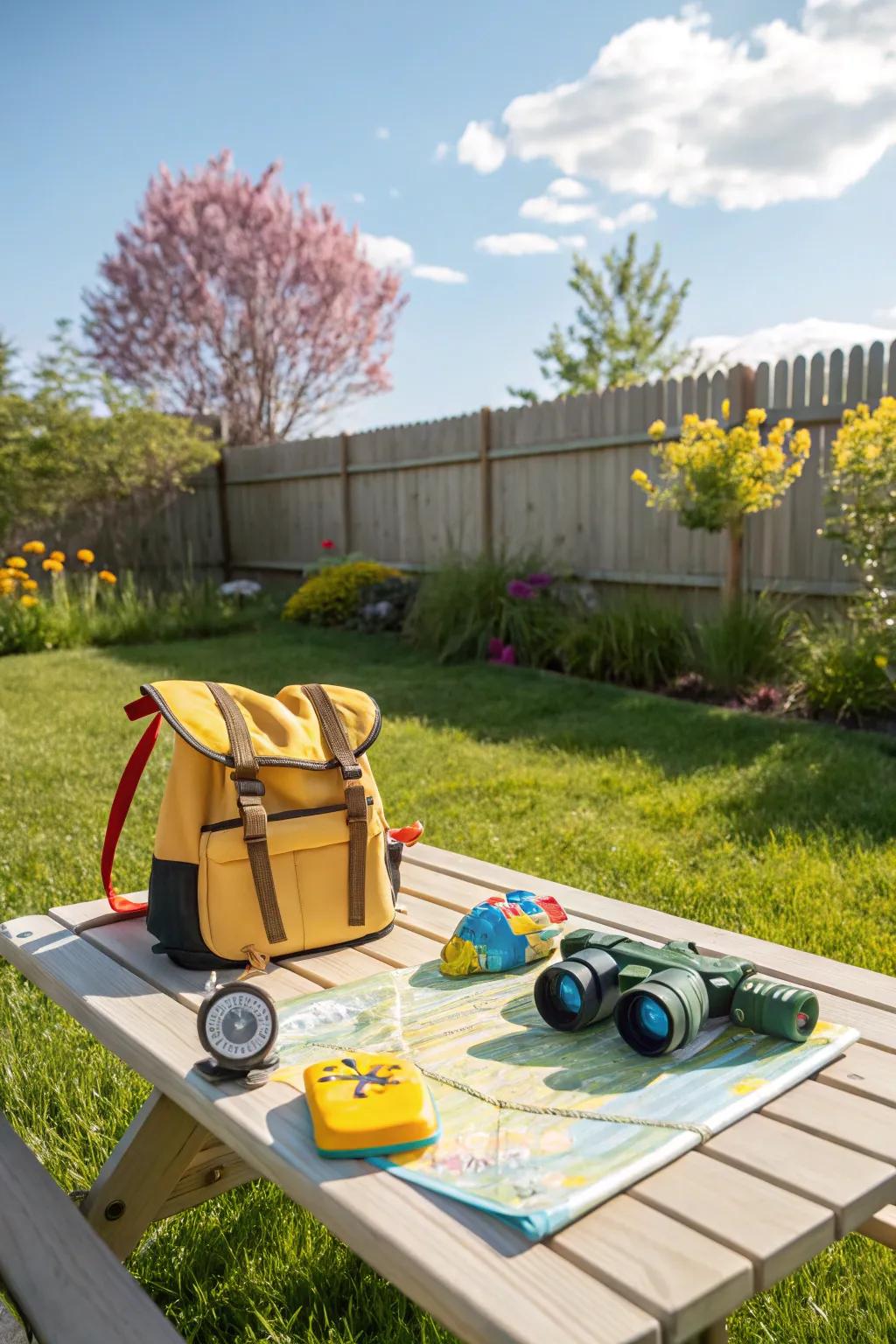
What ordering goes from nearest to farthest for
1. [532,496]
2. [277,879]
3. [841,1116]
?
[841,1116] → [277,879] → [532,496]

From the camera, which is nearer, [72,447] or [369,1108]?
[369,1108]

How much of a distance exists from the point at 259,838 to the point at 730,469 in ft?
18.5

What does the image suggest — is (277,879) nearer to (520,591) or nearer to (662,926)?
(662,926)

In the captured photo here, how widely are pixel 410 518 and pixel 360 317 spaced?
15.8m

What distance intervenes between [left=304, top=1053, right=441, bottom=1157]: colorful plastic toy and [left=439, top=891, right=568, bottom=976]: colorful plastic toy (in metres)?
0.41

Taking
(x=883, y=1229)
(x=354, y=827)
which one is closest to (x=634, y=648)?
(x=354, y=827)

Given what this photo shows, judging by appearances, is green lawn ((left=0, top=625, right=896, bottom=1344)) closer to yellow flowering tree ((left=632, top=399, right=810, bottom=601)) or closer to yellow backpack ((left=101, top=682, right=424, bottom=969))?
yellow backpack ((left=101, top=682, right=424, bottom=969))

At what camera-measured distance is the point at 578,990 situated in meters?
1.45

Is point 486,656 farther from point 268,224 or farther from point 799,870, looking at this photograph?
point 268,224

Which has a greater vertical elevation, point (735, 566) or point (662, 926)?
point (735, 566)

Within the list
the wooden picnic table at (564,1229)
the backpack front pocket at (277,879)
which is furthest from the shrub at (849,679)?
the backpack front pocket at (277,879)

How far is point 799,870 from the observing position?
3453 mm

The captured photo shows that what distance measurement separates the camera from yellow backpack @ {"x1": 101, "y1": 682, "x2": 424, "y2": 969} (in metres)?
1.79

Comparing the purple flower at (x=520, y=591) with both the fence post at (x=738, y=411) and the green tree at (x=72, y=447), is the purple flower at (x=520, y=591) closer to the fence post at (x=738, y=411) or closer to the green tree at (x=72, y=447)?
the fence post at (x=738, y=411)
